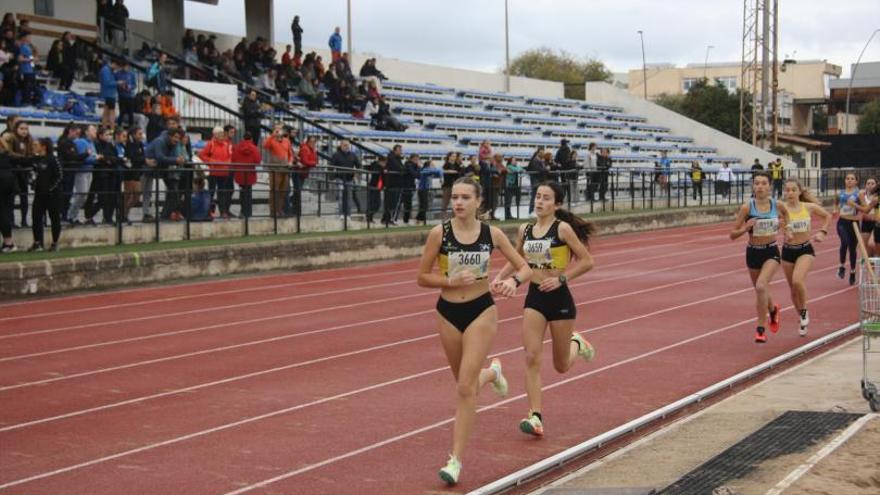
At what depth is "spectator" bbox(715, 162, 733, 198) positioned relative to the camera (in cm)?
4366

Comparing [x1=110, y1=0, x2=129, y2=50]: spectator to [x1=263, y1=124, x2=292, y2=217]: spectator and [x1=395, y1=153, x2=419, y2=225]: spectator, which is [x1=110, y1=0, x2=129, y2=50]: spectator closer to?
[x1=263, y1=124, x2=292, y2=217]: spectator

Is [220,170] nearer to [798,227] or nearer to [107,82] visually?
[107,82]

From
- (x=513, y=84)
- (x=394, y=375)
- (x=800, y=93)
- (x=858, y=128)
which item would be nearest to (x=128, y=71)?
(x=394, y=375)

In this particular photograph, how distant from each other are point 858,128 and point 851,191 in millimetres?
85450

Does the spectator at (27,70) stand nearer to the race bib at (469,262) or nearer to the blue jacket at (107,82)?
the blue jacket at (107,82)

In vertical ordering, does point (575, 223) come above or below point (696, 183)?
above

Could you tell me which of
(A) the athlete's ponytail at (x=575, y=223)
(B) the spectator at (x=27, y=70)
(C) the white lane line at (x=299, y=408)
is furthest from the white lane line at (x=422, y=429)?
(B) the spectator at (x=27, y=70)

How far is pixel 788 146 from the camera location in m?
70.5

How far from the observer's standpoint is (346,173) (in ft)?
86.4

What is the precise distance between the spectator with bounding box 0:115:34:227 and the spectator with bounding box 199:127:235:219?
3910 millimetres

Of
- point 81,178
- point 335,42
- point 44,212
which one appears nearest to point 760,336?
point 44,212

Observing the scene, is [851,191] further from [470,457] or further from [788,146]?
[788,146]

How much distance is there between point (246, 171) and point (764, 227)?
12.3 metres

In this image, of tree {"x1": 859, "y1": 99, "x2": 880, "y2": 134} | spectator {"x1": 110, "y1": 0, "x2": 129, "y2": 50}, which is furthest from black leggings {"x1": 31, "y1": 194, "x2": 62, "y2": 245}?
tree {"x1": 859, "y1": 99, "x2": 880, "y2": 134}
